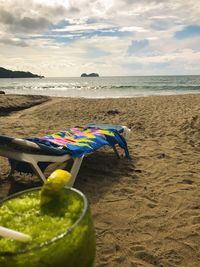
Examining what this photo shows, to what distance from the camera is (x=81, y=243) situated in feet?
3.79

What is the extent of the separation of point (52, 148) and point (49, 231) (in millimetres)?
3204

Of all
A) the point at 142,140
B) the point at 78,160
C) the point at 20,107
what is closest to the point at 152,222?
the point at 78,160

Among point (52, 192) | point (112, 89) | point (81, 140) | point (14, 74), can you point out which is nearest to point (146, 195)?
point (81, 140)

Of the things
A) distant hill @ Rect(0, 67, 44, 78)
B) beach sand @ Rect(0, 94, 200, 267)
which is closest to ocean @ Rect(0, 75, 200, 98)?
beach sand @ Rect(0, 94, 200, 267)

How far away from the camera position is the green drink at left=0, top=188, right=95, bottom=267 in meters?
1.06

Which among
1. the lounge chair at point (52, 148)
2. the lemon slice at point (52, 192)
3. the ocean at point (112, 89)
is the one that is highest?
the ocean at point (112, 89)

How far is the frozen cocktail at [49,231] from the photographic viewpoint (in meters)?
1.06

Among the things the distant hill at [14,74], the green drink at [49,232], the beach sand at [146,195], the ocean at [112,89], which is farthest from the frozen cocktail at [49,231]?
the distant hill at [14,74]

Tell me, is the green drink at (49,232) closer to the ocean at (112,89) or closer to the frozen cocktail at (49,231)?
the frozen cocktail at (49,231)

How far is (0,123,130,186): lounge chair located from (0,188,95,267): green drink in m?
2.78

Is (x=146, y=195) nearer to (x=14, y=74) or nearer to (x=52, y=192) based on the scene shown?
(x=52, y=192)

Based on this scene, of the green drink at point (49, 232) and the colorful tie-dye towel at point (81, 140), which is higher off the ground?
the green drink at point (49, 232)

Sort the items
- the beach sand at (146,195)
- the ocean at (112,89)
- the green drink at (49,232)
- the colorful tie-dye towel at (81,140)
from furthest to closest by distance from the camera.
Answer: the ocean at (112,89) < the colorful tie-dye towel at (81,140) < the beach sand at (146,195) < the green drink at (49,232)

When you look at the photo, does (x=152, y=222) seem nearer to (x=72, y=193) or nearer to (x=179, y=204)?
(x=179, y=204)
